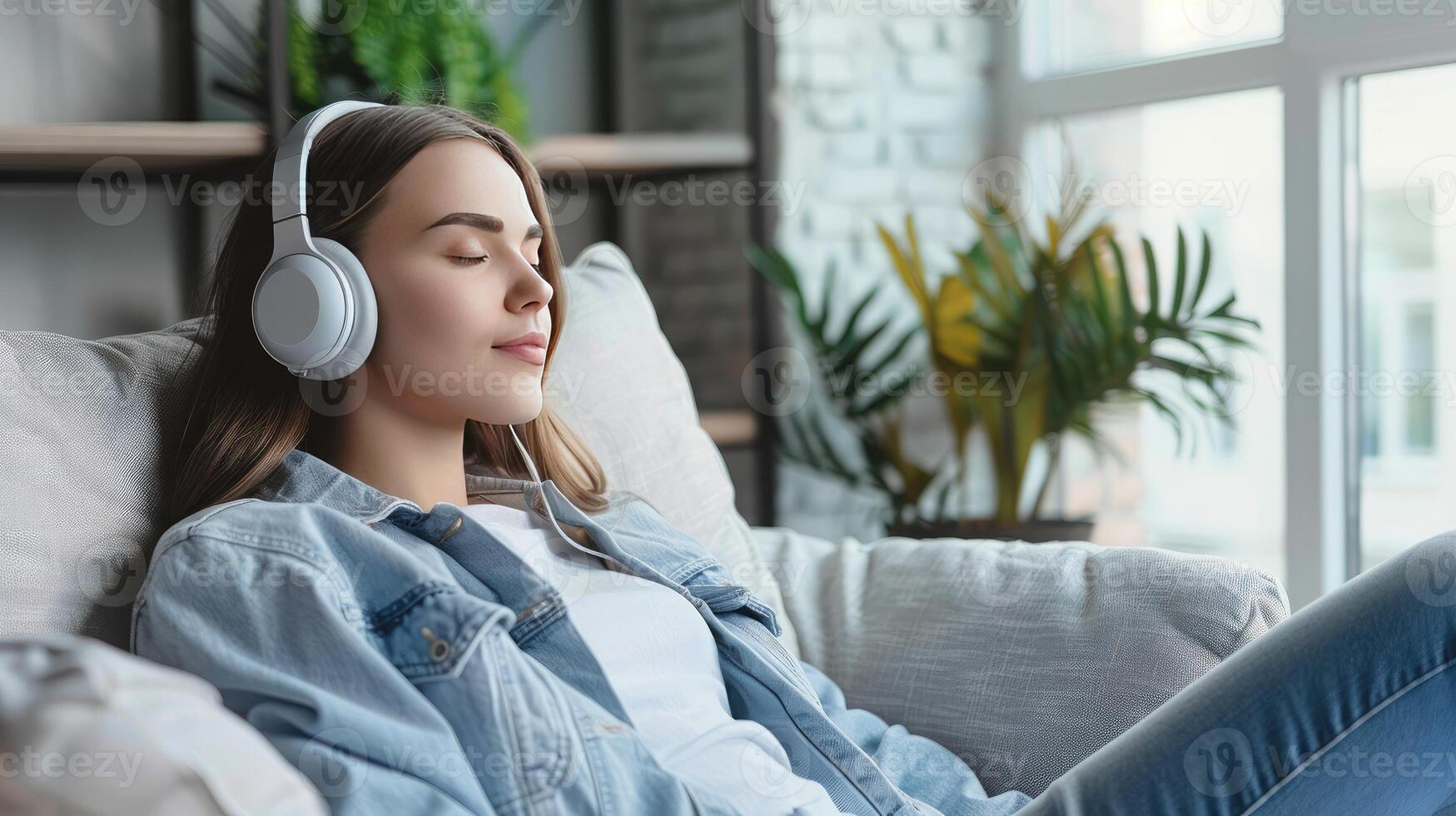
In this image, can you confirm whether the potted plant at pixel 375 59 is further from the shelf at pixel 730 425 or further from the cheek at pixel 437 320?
the cheek at pixel 437 320

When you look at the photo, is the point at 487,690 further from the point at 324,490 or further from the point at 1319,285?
the point at 1319,285

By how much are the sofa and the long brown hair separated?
0.04 meters

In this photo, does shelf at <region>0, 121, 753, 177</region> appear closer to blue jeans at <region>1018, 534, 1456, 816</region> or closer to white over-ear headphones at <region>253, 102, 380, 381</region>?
white over-ear headphones at <region>253, 102, 380, 381</region>

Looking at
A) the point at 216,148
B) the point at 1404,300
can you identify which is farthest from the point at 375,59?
the point at 1404,300

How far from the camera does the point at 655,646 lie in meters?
1.10

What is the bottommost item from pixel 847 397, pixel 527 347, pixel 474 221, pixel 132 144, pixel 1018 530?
Result: pixel 1018 530

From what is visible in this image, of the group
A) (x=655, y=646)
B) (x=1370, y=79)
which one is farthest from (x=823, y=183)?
(x=655, y=646)

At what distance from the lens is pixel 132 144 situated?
1796 millimetres

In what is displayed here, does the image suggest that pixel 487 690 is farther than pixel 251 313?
No

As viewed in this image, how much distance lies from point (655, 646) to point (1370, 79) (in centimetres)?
183

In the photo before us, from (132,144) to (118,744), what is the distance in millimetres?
1437

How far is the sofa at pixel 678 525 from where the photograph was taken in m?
0.59

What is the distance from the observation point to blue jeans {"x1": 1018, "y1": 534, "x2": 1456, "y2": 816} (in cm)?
89

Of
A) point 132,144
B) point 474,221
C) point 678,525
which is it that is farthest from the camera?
point 132,144
